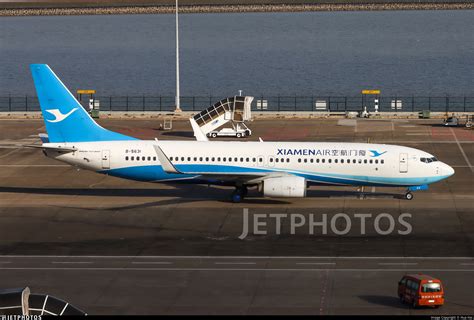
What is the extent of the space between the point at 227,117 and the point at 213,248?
47143 millimetres

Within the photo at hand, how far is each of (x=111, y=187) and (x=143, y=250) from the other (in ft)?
63.7

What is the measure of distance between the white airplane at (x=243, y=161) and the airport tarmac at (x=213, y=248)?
1.73 metres

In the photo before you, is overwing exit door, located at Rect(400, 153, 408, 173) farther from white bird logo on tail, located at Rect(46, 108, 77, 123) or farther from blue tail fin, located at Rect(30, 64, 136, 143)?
white bird logo on tail, located at Rect(46, 108, 77, 123)

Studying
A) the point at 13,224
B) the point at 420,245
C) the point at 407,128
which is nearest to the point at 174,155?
the point at 13,224

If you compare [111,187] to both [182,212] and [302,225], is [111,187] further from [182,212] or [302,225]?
[302,225]

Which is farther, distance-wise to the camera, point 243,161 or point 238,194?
point 238,194

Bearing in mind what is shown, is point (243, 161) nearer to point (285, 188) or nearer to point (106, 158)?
point (285, 188)

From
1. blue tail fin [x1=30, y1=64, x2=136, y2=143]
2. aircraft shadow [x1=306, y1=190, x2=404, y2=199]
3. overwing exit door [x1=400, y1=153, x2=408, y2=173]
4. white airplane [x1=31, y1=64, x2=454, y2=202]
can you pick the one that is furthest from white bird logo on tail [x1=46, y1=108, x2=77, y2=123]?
overwing exit door [x1=400, y1=153, x2=408, y2=173]

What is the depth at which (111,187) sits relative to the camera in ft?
238

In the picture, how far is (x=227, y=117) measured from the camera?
100250 millimetres

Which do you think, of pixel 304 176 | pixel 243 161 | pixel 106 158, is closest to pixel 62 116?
pixel 106 158

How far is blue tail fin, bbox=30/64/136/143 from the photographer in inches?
2603

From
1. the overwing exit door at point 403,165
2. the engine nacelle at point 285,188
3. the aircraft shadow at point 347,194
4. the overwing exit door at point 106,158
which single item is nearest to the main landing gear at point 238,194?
the engine nacelle at point 285,188

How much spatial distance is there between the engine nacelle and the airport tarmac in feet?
3.32
